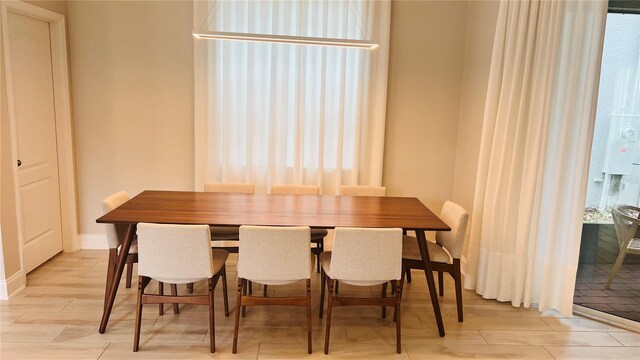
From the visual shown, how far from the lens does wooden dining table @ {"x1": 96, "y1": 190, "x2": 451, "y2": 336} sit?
2.76 m

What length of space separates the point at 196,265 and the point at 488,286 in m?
2.30

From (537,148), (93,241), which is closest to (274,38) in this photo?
(537,148)

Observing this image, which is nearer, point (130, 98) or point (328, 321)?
point (328, 321)

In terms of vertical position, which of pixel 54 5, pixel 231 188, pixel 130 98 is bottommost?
pixel 231 188

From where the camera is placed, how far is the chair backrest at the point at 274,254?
98.3 inches

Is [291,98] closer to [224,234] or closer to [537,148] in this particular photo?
[224,234]

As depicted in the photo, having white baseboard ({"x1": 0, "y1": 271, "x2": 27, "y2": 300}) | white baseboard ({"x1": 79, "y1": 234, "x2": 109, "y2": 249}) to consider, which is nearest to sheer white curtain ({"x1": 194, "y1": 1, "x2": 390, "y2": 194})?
white baseboard ({"x1": 79, "y1": 234, "x2": 109, "y2": 249})

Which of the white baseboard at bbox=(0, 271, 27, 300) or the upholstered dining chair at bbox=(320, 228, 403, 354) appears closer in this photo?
the upholstered dining chair at bbox=(320, 228, 403, 354)

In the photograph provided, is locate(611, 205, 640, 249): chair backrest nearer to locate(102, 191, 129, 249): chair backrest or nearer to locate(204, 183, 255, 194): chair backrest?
locate(204, 183, 255, 194): chair backrest

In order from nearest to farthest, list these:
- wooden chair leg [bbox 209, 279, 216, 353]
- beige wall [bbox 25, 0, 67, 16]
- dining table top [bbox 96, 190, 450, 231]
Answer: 1. wooden chair leg [bbox 209, 279, 216, 353]
2. dining table top [bbox 96, 190, 450, 231]
3. beige wall [bbox 25, 0, 67, 16]

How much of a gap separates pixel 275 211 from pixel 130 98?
2188mm

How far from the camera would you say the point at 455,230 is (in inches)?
121

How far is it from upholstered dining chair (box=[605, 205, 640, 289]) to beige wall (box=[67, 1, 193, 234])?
3683 millimetres

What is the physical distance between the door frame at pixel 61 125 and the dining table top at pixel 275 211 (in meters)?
1.14
